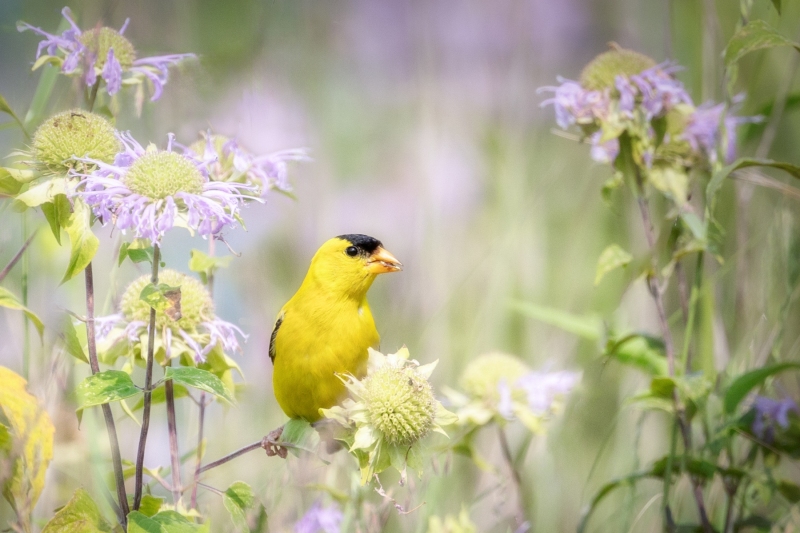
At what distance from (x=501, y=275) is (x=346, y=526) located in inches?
33.3

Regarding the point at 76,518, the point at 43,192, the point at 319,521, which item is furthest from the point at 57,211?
the point at 319,521

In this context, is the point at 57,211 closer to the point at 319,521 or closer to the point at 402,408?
the point at 402,408

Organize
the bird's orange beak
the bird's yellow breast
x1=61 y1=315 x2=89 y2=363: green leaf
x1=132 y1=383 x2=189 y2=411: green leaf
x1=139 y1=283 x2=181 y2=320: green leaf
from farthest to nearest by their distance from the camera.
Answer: the bird's orange beak → the bird's yellow breast → x1=132 y1=383 x2=189 y2=411: green leaf → x1=61 y1=315 x2=89 y2=363: green leaf → x1=139 y1=283 x2=181 y2=320: green leaf

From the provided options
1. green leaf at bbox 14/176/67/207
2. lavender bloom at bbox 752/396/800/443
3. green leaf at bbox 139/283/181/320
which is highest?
green leaf at bbox 14/176/67/207

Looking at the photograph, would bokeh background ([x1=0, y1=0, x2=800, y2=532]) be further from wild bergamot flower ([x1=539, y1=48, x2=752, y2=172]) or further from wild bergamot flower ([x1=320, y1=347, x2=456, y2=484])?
wild bergamot flower ([x1=320, y1=347, x2=456, y2=484])

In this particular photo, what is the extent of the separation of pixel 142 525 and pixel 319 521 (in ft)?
1.72

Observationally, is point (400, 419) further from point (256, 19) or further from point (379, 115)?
point (379, 115)

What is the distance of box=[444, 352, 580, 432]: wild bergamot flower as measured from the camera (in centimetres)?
137

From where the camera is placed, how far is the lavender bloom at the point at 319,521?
3.80 ft

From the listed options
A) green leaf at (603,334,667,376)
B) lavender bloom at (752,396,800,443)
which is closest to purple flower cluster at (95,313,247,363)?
green leaf at (603,334,667,376)

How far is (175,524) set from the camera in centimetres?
76

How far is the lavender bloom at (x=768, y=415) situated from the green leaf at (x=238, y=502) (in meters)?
1.00

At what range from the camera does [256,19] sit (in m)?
1.46

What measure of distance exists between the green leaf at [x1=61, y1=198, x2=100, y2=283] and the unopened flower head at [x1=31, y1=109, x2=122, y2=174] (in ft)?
0.17
